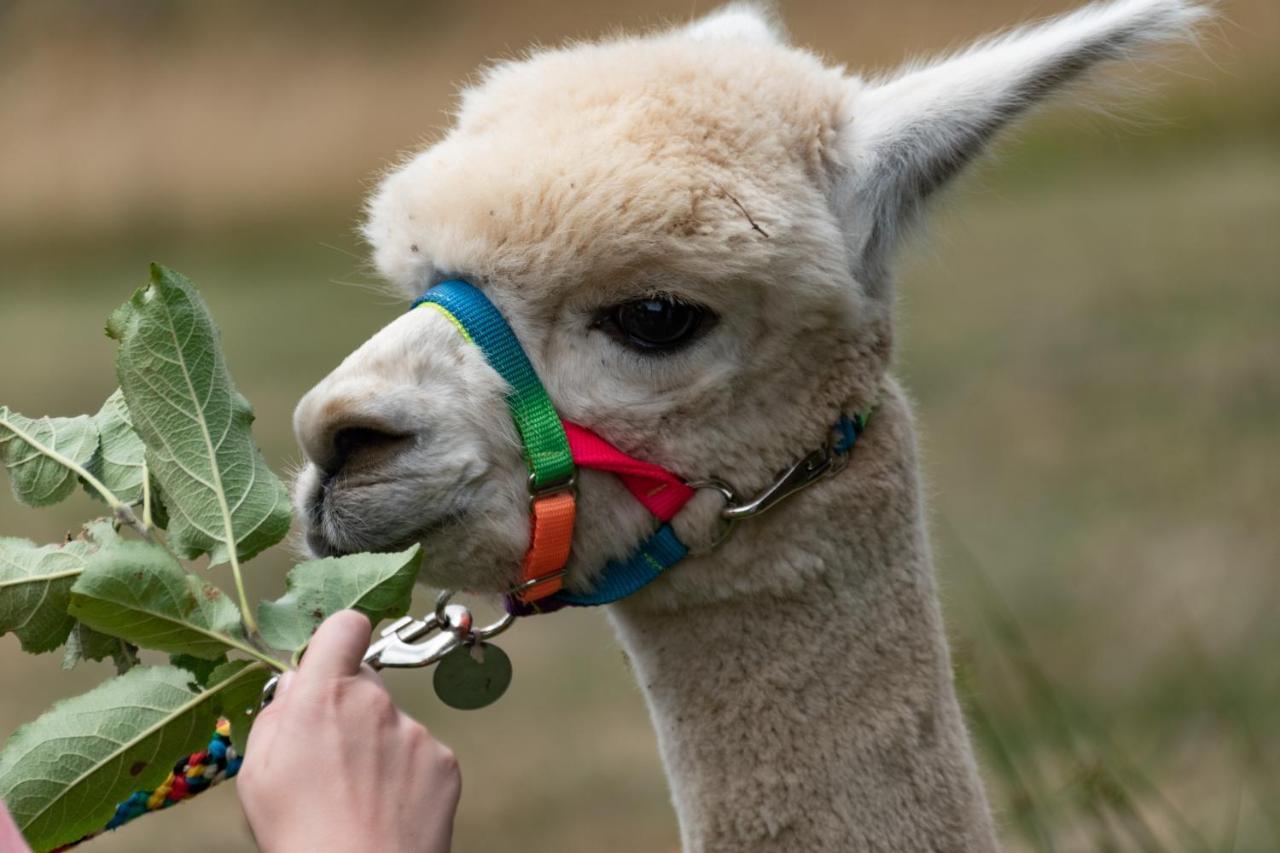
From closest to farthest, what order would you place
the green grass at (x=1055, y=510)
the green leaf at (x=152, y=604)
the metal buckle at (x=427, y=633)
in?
the green leaf at (x=152, y=604) → the metal buckle at (x=427, y=633) → the green grass at (x=1055, y=510)

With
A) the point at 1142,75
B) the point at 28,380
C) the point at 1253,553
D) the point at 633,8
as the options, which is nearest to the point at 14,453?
the point at 1142,75

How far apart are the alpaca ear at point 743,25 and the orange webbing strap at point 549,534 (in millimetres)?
896

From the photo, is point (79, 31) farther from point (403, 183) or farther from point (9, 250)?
point (403, 183)

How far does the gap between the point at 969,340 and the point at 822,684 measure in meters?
8.52

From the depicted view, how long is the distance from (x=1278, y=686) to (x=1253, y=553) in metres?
1.58

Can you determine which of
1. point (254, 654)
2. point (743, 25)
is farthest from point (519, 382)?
point (743, 25)

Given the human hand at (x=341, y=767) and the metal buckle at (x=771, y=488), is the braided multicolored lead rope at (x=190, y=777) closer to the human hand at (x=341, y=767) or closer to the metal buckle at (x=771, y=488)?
the human hand at (x=341, y=767)

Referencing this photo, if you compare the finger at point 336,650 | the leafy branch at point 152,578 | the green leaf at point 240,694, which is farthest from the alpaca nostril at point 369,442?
the finger at point 336,650

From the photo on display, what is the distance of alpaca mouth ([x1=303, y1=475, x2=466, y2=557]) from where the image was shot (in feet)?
6.02

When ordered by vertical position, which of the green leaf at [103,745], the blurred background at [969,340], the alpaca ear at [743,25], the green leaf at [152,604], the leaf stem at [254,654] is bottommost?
the blurred background at [969,340]

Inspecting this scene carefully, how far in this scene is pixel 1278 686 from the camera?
15.7ft

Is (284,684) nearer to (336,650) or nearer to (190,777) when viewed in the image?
(336,650)

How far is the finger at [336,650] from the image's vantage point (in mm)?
1321

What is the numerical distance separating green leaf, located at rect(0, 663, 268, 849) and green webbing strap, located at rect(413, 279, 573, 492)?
47cm
